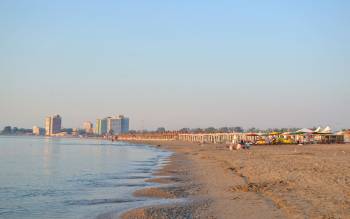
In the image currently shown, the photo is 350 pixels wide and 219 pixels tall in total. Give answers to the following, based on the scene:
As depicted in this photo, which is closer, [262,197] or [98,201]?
[262,197]

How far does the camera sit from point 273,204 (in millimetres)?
11789

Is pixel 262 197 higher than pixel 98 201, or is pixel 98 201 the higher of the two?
pixel 262 197

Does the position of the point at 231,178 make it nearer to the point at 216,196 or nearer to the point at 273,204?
the point at 216,196

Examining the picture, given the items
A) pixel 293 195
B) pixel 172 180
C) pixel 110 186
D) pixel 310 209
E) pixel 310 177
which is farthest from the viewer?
pixel 172 180

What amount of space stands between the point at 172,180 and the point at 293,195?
8.94 metres

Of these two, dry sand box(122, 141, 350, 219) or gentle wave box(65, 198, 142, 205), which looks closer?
dry sand box(122, 141, 350, 219)

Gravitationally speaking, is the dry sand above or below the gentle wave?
above

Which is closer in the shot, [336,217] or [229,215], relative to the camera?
[336,217]

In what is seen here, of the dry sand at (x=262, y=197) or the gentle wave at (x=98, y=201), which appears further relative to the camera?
the gentle wave at (x=98, y=201)

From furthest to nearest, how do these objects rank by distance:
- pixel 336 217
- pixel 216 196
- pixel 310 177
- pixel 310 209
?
pixel 310 177 < pixel 216 196 < pixel 310 209 < pixel 336 217

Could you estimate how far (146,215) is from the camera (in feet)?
36.2

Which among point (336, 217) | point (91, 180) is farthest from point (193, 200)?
point (91, 180)

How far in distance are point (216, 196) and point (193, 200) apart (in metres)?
0.99

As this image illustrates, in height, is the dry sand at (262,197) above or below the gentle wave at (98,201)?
above
